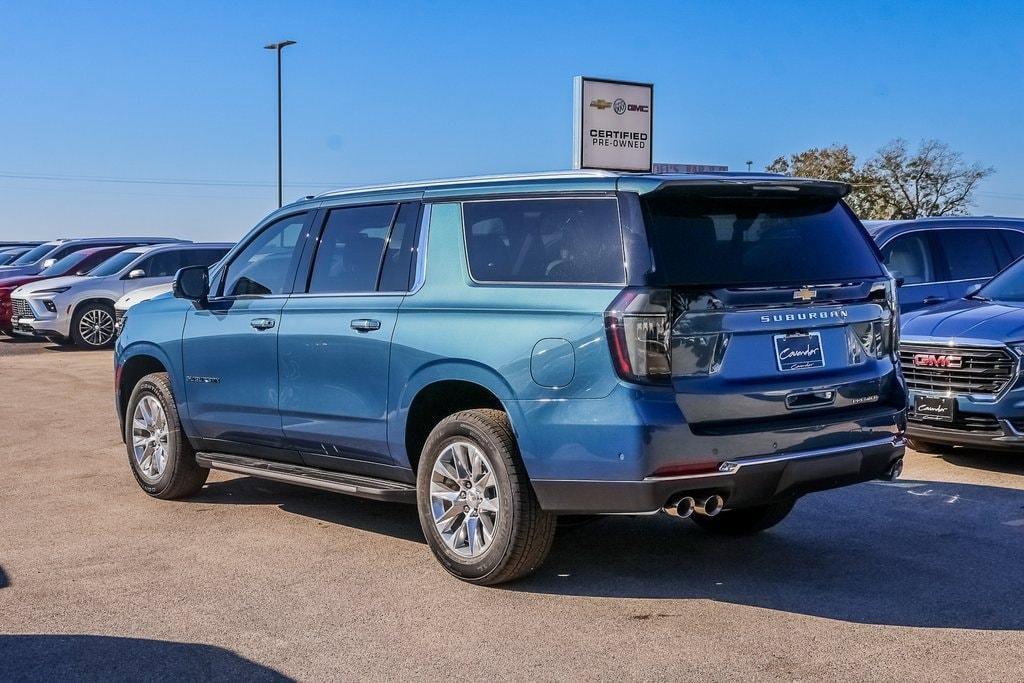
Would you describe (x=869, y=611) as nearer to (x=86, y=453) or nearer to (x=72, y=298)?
(x=86, y=453)

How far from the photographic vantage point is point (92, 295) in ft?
69.1

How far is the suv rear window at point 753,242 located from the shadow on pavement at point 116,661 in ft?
7.57

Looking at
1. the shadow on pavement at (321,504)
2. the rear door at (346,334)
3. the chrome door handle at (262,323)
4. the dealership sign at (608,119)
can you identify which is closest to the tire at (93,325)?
the dealership sign at (608,119)

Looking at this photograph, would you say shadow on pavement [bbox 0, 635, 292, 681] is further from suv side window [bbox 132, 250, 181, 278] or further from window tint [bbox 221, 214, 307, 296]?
suv side window [bbox 132, 250, 181, 278]

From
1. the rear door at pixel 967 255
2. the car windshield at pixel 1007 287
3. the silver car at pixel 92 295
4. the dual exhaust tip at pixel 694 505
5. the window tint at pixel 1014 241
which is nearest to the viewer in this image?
the dual exhaust tip at pixel 694 505

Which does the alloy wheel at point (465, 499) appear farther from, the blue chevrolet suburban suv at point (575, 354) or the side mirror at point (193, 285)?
the side mirror at point (193, 285)

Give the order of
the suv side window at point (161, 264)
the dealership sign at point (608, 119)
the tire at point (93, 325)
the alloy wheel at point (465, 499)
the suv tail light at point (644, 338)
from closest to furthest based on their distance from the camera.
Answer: the suv tail light at point (644, 338)
the alloy wheel at point (465, 499)
the dealership sign at point (608, 119)
the tire at point (93, 325)
the suv side window at point (161, 264)

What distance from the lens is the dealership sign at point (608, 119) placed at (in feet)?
50.1

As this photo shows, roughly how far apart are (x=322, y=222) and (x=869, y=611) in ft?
11.8

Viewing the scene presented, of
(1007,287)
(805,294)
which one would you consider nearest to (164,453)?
(805,294)

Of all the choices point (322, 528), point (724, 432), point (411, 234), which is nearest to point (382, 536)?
point (322, 528)

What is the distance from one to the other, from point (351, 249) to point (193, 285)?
1.32m

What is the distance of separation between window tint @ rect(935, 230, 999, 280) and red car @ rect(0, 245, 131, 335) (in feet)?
51.1

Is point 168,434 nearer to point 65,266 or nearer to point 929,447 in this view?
point 929,447
